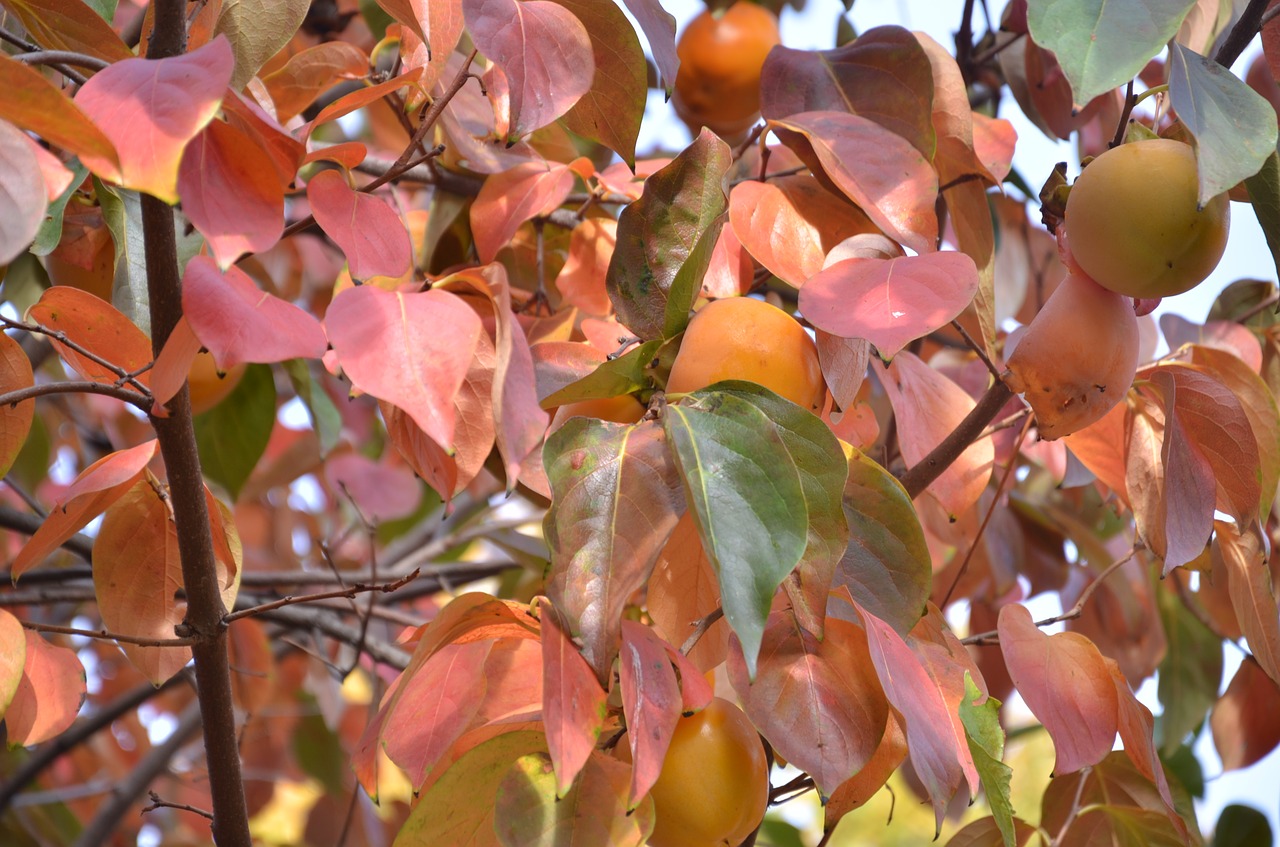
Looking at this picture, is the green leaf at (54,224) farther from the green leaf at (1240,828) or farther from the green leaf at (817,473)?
the green leaf at (1240,828)

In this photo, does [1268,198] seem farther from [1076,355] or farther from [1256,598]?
[1256,598]

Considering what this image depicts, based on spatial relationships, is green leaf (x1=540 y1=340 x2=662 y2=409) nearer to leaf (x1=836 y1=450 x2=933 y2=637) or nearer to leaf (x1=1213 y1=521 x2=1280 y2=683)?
leaf (x1=836 y1=450 x2=933 y2=637)

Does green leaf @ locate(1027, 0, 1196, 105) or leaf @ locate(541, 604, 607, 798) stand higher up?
green leaf @ locate(1027, 0, 1196, 105)

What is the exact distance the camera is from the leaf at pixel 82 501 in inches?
24.9

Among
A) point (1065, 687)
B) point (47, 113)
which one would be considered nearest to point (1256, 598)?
point (1065, 687)

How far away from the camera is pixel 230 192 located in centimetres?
51

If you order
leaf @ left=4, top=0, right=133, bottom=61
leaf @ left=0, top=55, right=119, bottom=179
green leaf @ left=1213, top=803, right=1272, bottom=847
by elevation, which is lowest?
green leaf @ left=1213, top=803, right=1272, bottom=847

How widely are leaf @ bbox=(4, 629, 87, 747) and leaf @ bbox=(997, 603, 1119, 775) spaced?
549 mm

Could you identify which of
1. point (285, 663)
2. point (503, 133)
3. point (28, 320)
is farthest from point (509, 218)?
point (285, 663)

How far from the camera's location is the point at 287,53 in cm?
112

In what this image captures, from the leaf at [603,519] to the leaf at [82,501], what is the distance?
0.89 feet

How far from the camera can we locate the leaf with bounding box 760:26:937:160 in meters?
0.75

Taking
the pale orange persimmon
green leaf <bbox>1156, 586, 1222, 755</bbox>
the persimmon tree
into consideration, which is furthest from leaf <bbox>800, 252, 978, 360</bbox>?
green leaf <bbox>1156, 586, 1222, 755</bbox>

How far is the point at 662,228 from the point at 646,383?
0.33 ft
